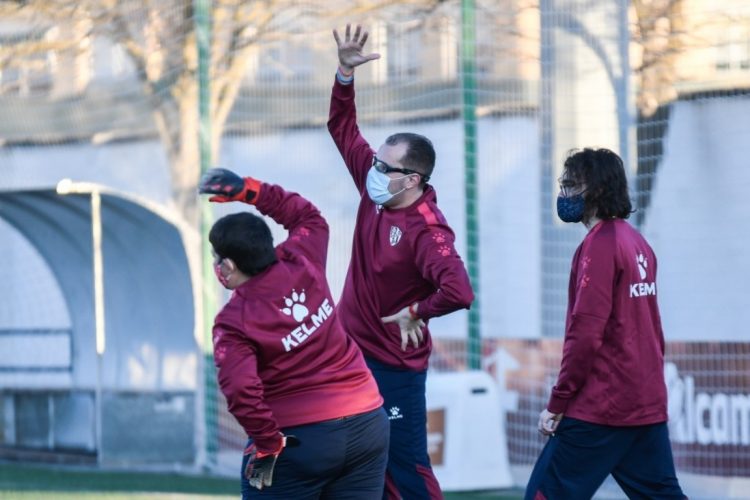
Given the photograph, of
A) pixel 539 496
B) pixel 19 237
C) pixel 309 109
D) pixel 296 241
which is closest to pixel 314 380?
pixel 296 241

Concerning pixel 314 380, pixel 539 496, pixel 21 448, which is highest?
pixel 314 380

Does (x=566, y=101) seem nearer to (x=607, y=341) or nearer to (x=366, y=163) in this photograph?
(x=366, y=163)

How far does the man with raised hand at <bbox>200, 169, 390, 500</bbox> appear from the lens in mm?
4391

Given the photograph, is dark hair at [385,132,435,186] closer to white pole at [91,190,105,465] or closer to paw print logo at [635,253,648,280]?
paw print logo at [635,253,648,280]

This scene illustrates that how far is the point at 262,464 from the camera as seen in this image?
14.7ft

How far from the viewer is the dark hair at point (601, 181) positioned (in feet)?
16.3

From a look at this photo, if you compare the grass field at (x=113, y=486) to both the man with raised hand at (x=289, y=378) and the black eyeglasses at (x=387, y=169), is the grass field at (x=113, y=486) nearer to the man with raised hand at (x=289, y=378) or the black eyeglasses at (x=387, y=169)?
the black eyeglasses at (x=387, y=169)

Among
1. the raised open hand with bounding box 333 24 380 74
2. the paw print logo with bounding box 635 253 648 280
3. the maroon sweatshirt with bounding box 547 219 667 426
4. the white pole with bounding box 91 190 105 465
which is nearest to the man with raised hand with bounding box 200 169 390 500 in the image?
the maroon sweatshirt with bounding box 547 219 667 426

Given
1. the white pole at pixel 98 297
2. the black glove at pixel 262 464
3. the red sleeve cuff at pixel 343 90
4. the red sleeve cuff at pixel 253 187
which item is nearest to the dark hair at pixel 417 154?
the red sleeve cuff at pixel 343 90

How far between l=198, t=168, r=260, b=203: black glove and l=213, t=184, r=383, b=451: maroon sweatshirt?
0.85 ft

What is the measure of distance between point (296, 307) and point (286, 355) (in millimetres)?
171

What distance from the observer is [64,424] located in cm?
1184

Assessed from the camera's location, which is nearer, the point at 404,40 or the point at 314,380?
the point at 314,380

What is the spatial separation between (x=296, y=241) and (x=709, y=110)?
4.78 meters
